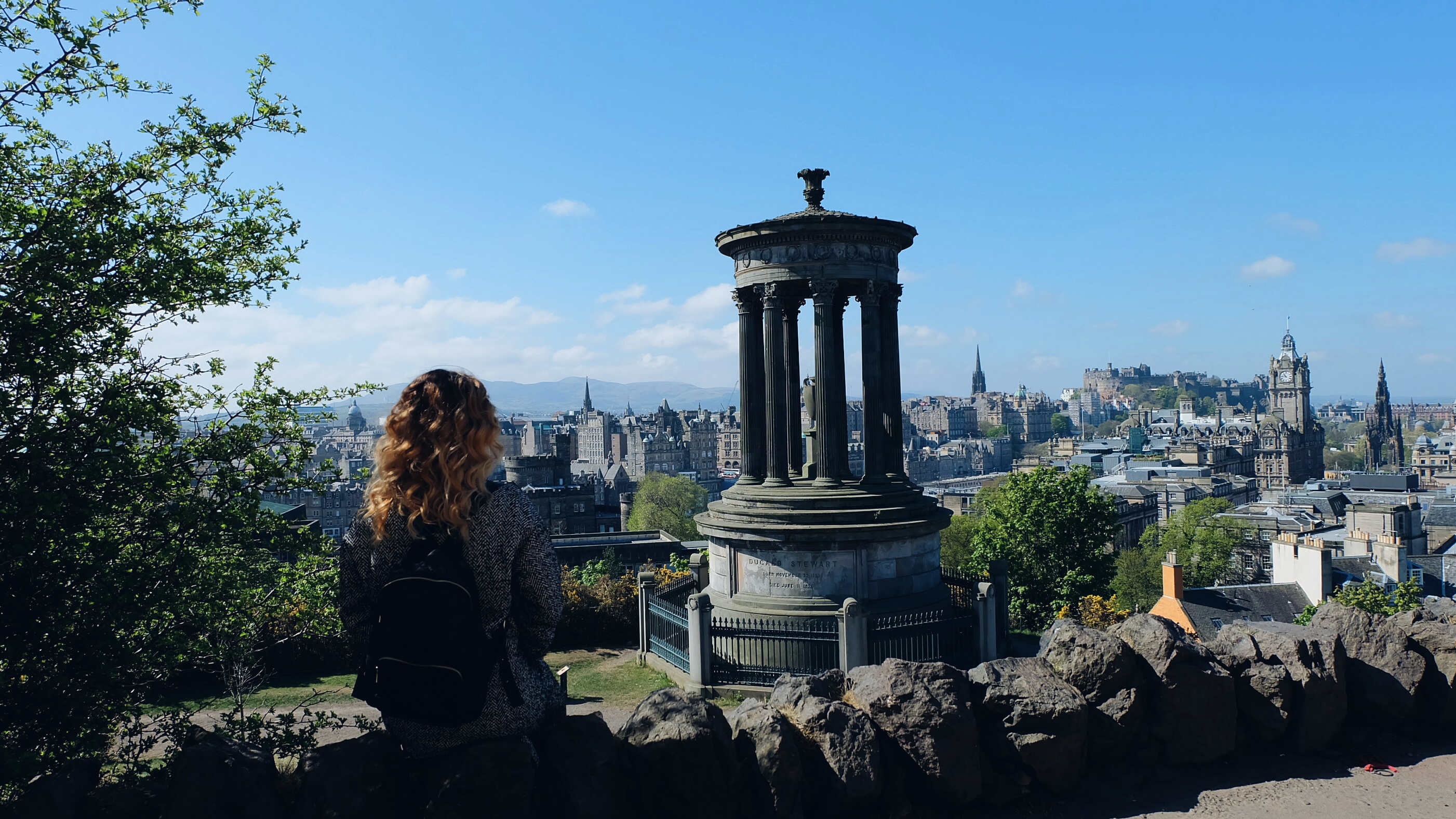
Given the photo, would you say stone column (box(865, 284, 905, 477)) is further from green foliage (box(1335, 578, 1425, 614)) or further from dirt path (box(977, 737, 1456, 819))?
green foliage (box(1335, 578, 1425, 614))

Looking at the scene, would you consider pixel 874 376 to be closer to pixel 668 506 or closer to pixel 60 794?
pixel 60 794

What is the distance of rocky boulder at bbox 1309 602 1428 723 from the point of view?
6.53 m

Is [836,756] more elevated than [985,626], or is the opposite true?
[836,756]

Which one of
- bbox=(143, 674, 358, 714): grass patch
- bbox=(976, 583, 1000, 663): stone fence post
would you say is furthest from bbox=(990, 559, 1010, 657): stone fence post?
bbox=(143, 674, 358, 714): grass patch

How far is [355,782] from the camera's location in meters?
4.46

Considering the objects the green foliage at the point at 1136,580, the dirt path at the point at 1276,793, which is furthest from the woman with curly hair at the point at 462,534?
the green foliage at the point at 1136,580

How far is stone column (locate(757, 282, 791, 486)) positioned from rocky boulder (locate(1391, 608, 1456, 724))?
11.4 meters

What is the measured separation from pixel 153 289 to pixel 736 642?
39.9 ft

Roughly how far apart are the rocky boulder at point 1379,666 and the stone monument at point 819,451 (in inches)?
376

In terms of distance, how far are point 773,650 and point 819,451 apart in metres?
3.88

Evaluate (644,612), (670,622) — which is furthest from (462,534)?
(644,612)

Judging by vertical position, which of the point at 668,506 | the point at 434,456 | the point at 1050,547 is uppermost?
the point at 434,456

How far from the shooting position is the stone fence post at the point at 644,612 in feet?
63.7

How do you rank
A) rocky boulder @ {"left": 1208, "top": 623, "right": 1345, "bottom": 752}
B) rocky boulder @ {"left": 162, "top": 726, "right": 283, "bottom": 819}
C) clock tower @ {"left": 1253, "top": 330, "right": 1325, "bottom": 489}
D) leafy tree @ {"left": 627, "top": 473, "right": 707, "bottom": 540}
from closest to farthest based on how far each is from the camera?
rocky boulder @ {"left": 162, "top": 726, "right": 283, "bottom": 819} < rocky boulder @ {"left": 1208, "top": 623, "right": 1345, "bottom": 752} < leafy tree @ {"left": 627, "top": 473, "right": 707, "bottom": 540} < clock tower @ {"left": 1253, "top": 330, "right": 1325, "bottom": 489}
